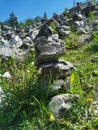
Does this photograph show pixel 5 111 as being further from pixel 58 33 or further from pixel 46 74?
pixel 58 33

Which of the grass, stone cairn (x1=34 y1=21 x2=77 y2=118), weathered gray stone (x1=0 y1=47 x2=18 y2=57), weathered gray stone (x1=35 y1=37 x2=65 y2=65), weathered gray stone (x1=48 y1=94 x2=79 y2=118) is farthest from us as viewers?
weathered gray stone (x1=0 y1=47 x2=18 y2=57)

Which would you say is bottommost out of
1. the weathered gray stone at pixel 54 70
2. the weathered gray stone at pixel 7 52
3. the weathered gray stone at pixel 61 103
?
the weathered gray stone at pixel 61 103

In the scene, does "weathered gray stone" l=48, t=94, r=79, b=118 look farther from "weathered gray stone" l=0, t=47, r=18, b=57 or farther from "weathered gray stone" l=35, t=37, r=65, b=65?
"weathered gray stone" l=0, t=47, r=18, b=57

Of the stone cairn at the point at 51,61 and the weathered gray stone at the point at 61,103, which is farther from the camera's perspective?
the stone cairn at the point at 51,61

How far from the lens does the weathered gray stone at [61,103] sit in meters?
4.64

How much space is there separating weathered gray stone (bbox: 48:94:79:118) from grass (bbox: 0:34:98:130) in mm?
61

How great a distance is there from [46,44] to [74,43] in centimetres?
287

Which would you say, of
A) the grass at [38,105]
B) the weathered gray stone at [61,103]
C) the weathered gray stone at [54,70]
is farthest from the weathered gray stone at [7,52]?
the weathered gray stone at [61,103]

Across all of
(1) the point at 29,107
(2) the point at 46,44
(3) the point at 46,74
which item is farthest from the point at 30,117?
(2) the point at 46,44

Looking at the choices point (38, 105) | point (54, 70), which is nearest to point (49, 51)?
point (54, 70)

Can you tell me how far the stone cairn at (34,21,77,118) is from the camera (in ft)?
15.6

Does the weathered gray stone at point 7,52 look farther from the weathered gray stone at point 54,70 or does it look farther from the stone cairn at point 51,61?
the weathered gray stone at point 54,70

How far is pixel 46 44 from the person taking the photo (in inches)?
233

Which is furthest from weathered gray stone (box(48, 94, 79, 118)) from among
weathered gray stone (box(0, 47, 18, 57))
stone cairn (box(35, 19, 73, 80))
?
weathered gray stone (box(0, 47, 18, 57))
